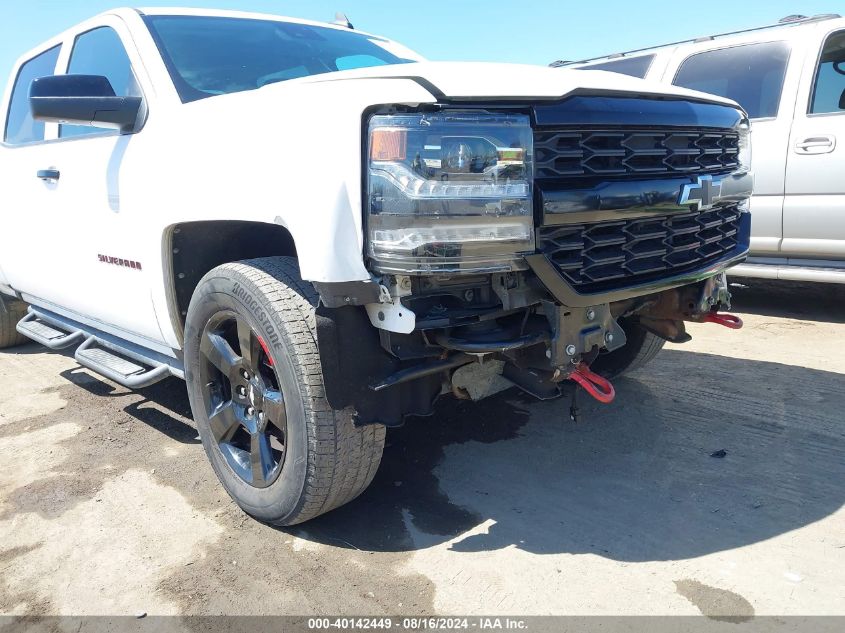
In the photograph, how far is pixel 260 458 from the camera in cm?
241

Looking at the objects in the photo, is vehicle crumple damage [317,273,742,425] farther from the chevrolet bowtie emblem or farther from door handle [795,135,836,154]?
door handle [795,135,836,154]

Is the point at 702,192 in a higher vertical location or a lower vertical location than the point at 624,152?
lower

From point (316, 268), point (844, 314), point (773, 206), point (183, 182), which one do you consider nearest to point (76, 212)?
point (183, 182)

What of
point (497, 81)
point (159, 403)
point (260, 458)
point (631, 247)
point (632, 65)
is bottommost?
point (159, 403)

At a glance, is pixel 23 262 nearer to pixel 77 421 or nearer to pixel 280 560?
pixel 77 421

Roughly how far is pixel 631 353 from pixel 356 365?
76.7 inches

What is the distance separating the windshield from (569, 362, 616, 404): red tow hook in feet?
6.13

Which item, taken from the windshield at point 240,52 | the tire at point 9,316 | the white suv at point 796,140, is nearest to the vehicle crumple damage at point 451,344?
the windshield at point 240,52

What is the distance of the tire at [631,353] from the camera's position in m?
3.37

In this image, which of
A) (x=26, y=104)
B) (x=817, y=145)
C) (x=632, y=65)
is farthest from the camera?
(x=632, y=65)

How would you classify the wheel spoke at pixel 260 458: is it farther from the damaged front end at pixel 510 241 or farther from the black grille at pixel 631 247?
the black grille at pixel 631 247

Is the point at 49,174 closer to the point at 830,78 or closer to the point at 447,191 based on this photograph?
the point at 447,191

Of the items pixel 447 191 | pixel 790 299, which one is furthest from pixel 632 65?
pixel 447 191

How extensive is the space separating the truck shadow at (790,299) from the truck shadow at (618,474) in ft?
5.75
